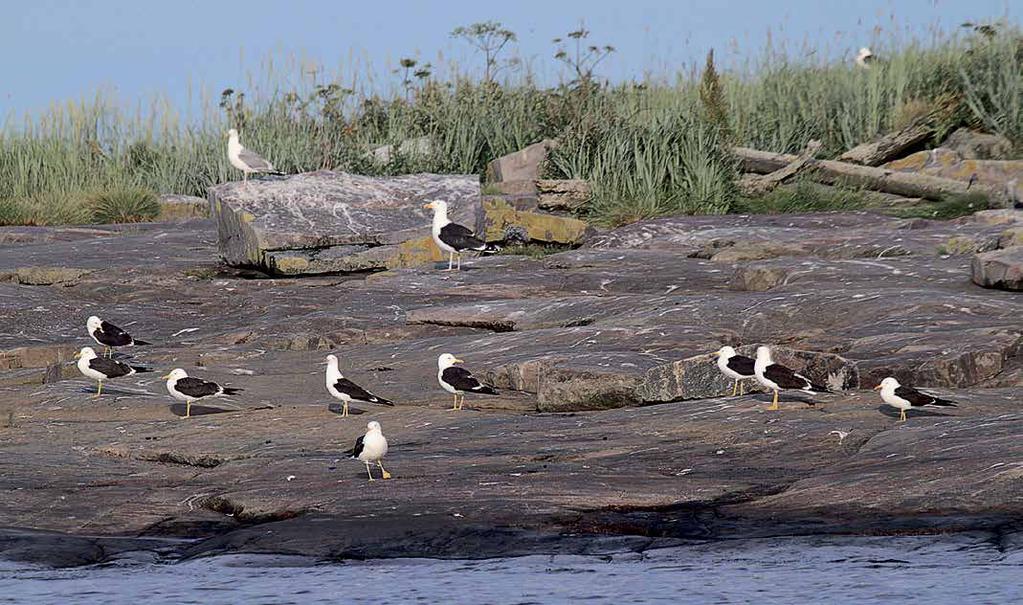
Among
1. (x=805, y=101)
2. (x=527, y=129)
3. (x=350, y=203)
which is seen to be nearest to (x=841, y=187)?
(x=805, y=101)

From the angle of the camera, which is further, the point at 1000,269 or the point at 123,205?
the point at 123,205

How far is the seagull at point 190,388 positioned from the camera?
36.3 feet

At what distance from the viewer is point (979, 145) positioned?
24109mm

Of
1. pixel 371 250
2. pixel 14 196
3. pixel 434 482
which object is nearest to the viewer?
pixel 434 482

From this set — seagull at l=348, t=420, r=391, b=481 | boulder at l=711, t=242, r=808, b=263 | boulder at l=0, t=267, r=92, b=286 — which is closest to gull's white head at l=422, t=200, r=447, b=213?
boulder at l=711, t=242, r=808, b=263

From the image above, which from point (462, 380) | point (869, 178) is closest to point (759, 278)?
point (462, 380)

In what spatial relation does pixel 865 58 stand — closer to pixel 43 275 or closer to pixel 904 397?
pixel 43 275

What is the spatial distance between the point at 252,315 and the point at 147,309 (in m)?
1.24

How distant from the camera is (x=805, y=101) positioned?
Answer: 87.9 ft

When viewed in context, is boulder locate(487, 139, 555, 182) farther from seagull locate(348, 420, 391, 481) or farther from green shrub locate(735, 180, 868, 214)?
seagull locate(348, 420, 391, 481)

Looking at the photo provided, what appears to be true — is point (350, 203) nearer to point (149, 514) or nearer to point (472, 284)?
point (472, 284)

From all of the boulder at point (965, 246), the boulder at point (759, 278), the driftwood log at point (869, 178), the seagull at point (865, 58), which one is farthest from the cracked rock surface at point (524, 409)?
the seagull at point (865, 58)

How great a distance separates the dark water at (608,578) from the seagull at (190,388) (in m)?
3.72

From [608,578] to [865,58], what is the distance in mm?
23024
